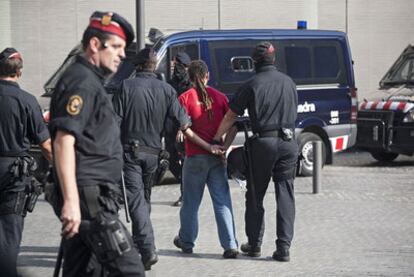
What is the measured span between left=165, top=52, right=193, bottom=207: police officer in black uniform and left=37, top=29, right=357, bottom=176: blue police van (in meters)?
1.66

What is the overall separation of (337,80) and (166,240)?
614 centimetres

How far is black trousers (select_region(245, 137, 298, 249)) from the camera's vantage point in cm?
870

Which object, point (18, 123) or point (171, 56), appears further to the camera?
point (171, 56)

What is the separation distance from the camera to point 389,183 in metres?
14.1

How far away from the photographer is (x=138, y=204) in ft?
27.5

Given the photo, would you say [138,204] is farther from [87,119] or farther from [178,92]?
[178,92]

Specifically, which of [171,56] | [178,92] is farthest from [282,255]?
[171,56]

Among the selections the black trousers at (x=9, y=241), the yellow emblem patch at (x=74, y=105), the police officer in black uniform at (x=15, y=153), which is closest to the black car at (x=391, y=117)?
the police officer in black uniform at (x=15, y=153)

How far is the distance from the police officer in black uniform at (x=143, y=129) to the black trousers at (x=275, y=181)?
701mm

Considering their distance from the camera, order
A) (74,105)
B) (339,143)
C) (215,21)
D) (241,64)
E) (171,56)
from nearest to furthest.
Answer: (74,105) < (171,56) < (241,64) < (339,143) < (215,21)

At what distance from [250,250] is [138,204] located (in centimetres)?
117

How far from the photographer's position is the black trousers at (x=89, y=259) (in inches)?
210

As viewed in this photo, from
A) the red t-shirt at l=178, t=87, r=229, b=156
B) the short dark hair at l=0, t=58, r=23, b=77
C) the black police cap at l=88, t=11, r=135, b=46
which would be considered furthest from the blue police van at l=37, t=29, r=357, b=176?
the black police cap at l=88, t=11, r=135, b=46

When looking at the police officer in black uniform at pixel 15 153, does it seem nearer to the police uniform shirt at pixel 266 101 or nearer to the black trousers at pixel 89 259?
the black trousers at pixel 89 259
